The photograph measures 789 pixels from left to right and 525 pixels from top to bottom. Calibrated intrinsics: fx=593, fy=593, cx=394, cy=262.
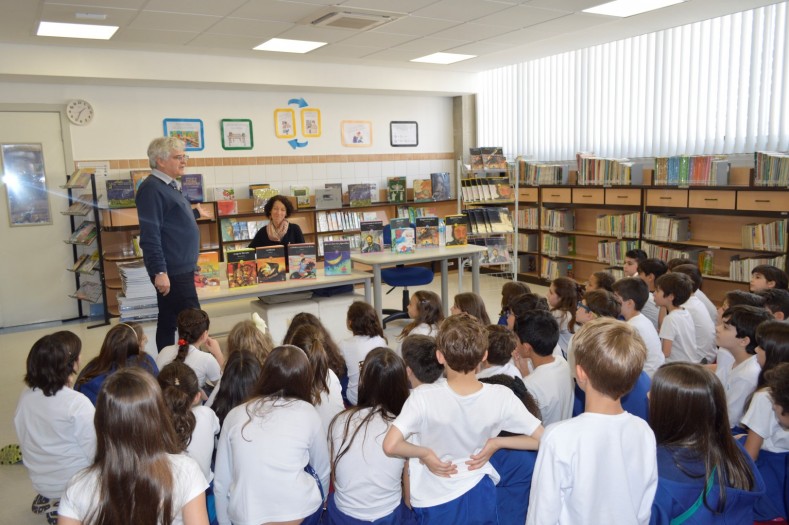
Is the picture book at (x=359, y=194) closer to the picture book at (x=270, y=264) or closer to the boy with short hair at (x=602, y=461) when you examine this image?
the picture book at (x=270, y=264)

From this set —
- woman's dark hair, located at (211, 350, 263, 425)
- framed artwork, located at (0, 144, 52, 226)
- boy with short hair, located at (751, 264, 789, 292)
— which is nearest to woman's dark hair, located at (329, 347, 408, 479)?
woman's dark hair, located at (211, 350, 263, 425)

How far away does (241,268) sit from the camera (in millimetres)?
4637

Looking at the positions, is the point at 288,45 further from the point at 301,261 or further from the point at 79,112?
the point at 301,261

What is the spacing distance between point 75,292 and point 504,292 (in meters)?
5.46

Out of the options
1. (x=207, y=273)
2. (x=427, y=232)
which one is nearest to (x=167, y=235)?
(x=207, y=273)

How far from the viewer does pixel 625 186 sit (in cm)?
682

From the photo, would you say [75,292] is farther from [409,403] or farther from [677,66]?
[677,66]

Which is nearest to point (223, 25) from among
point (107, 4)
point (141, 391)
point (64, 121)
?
point (107, 4)

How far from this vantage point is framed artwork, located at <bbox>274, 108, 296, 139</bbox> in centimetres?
801

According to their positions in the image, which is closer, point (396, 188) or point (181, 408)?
point (181, 408)

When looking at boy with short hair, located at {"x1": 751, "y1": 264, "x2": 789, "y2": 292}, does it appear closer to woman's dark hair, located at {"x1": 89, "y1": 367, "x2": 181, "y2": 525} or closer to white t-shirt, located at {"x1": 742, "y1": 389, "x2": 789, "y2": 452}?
white t-shirt, located at {"x1": 742, "y1": 389, "x2": 789, "y2": 452}

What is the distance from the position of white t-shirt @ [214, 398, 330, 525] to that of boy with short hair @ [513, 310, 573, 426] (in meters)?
1.01

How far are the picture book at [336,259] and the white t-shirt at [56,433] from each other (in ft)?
9.05

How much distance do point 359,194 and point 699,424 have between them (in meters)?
6.96
